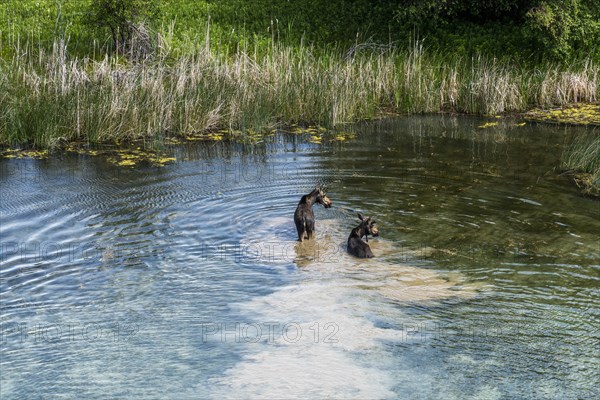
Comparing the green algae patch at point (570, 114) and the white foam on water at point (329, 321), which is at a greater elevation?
the green algae patch at point (570, 114)

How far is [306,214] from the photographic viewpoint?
9.12 m

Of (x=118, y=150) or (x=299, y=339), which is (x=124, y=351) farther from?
(x=118, y=150)

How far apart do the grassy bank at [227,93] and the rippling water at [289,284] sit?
50.3 inches

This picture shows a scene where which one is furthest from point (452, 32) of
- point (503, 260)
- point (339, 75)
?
point (503, 260)

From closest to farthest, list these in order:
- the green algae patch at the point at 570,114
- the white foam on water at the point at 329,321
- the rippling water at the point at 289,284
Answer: the white foam on water at the point at 329,321, the rippling water at the point at 289,284, the green algae patch at the point at 570,114

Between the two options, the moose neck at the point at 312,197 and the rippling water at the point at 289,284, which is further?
the moose neck at the point at 312,197

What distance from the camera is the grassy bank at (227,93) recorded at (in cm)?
1377

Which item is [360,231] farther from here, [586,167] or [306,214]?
[586,167]

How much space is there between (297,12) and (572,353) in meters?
21.1

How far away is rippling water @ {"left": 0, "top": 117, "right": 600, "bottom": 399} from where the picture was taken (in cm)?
634

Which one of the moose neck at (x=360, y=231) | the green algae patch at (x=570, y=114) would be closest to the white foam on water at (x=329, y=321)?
the moose neck at (x=360, y=231)

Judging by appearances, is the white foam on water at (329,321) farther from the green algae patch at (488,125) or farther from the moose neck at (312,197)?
the green algae patch at (488,125)

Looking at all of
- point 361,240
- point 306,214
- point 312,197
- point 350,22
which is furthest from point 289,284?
point 350,22

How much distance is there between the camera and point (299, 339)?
693 cm
